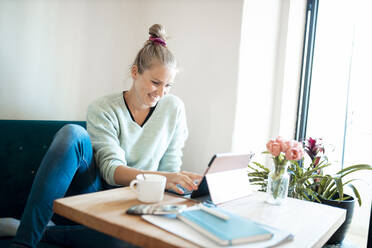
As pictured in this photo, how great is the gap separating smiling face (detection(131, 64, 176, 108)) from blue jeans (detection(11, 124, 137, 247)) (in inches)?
15.3

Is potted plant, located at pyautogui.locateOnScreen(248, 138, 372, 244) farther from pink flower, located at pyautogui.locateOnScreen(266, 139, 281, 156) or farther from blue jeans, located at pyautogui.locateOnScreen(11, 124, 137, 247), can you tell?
blue jeans, located at pyautogui.locateOnScreen(11, 124, 137, 247)

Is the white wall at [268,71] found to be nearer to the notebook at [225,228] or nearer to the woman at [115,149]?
the woman at [115,149]

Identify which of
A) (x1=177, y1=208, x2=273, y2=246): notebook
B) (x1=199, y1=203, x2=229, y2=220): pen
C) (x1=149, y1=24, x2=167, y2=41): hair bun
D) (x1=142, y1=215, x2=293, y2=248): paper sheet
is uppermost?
(x1=149, y1=24, x2=167, y2=41): hair bun

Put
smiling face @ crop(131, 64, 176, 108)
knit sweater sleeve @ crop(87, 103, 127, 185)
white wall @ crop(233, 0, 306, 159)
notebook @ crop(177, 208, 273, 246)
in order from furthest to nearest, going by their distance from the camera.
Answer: white wall @ crop(233, 0, 306, 159) < smiling face @ crop(131, 64, 176, 108) < knit sweater sleeve @ crop(87, 103, 127, 185) < notebook @ crop(177, 208, 273, 246)

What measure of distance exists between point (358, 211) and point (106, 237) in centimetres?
167

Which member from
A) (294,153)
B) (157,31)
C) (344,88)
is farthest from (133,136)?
(344,88)

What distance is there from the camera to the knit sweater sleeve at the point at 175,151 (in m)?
1.66


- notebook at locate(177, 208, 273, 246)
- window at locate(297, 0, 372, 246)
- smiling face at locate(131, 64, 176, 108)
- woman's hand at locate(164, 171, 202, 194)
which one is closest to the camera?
notebook at locate(177, 208, 273, 246)

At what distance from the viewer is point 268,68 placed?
2.03 meters

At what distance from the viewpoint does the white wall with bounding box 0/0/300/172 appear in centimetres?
169

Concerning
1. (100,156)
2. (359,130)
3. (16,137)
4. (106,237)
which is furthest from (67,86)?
(359,130)

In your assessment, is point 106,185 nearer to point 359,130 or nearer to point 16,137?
point 16,137

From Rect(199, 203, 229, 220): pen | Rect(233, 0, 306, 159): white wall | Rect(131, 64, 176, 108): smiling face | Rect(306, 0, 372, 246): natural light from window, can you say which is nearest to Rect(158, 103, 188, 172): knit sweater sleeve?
Rect(131, 64, 176, 108): smiling face

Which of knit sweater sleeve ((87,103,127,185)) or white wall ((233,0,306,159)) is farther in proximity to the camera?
white wall ((233,0,306,159))
